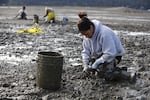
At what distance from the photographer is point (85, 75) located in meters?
8.88

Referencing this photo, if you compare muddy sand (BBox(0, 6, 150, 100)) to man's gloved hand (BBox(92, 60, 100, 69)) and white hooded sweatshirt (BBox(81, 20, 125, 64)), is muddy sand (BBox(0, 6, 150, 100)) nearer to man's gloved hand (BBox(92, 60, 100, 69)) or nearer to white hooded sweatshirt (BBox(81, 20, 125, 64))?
man's gloved hand (BBox(92, 60, 100, 69))

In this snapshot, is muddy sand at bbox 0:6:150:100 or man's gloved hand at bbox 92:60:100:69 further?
man's gloved hand at bbox 92:60:100:69

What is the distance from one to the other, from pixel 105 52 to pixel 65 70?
233 centimetres

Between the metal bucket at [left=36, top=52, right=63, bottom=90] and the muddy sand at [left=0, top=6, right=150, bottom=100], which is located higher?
the metal bucket at [left=36, top=52, right=63, bottom=90]

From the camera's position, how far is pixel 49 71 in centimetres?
761

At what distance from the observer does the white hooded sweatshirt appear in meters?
7.75

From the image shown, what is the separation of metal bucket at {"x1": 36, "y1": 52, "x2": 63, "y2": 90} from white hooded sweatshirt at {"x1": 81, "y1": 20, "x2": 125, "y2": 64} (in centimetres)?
77

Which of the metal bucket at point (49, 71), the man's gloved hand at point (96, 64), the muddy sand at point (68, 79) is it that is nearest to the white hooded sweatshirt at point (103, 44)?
the man's gloved hand at point (96, 64)

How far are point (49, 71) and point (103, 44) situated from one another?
116cm

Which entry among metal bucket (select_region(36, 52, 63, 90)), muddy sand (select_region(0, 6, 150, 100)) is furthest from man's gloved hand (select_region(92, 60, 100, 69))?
metal bucket (select_region(36, 52, 63, 90))

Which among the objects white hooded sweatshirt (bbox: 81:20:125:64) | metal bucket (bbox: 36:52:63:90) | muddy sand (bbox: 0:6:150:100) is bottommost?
muddy sand (bbox: 0:6:150:100)

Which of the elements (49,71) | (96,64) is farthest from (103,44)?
(49,71)

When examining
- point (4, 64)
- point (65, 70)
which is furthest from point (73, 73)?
point (4, 64)

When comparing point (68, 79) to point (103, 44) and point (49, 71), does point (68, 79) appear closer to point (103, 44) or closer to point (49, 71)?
point (49, 71)
